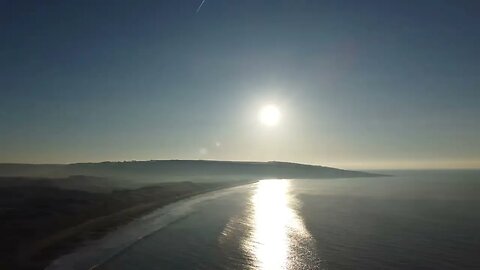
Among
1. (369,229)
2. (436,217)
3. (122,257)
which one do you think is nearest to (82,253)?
(122,257)

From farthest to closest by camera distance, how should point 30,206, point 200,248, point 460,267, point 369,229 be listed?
point 30,206
point 369,229
point 200,248
point 460,267

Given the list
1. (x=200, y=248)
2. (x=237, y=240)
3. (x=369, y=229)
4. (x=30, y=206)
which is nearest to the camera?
(x=200, y=248)

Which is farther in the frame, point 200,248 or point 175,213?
point 175,213

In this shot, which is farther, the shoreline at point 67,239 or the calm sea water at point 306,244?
the calm sea water at point 306,244

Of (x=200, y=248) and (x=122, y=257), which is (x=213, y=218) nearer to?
(x=200, y=248)

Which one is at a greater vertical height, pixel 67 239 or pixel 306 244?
pixel 67 239

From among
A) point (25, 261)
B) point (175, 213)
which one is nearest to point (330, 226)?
point (175, 213)

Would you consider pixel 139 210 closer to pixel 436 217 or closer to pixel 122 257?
pixel 122 257

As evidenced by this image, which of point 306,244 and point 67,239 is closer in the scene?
point 67,239

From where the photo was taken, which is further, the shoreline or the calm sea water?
the calm sea water
